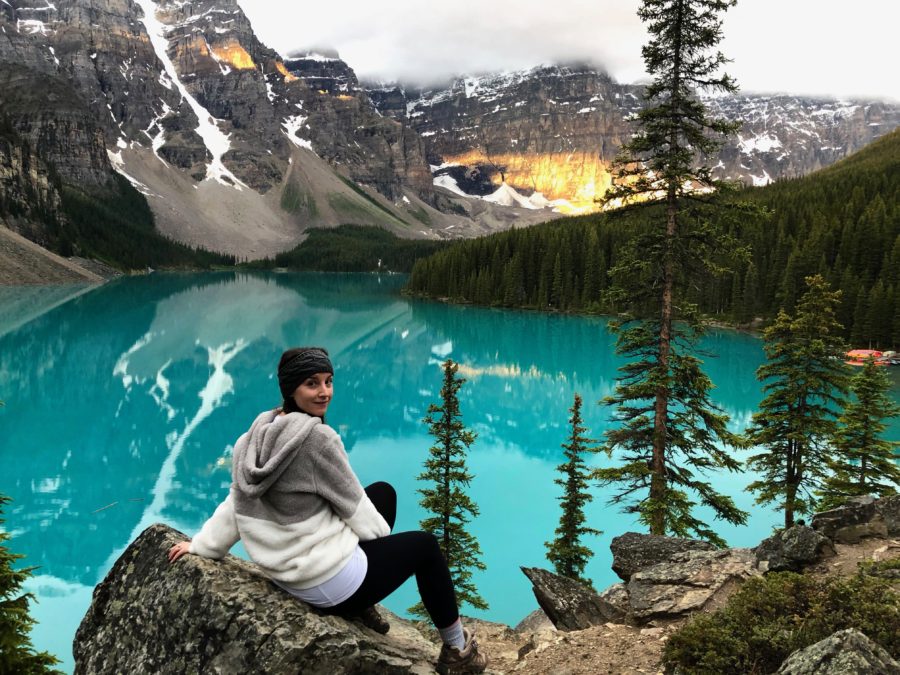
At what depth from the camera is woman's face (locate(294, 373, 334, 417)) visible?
4.16 metres

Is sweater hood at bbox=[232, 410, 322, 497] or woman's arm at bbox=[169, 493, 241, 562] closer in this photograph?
sweater hood at bbox=[232, 410, 322, 497]

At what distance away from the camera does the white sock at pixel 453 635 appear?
4355 mm

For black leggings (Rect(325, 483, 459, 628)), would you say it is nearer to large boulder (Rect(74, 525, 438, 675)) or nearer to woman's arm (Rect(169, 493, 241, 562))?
large boulder (Rect(74, 525, 438, 675))

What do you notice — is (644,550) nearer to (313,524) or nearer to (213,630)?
(313,524)

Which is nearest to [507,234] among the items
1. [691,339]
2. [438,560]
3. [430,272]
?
[430,272]

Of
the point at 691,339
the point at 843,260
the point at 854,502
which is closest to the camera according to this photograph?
the point at 854,502

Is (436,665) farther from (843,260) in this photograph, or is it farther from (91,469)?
(843,260)

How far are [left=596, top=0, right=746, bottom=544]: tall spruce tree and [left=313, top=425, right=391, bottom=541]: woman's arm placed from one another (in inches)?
435

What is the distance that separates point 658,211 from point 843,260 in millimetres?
71058

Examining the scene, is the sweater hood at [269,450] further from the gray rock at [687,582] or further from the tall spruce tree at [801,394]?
the tall spruce tree at [801,394]

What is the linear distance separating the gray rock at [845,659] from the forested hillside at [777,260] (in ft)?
127

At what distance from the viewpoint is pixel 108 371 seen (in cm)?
4812

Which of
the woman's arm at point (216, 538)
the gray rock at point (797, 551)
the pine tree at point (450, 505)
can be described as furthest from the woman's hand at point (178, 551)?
the pine tree at point (450, 505)

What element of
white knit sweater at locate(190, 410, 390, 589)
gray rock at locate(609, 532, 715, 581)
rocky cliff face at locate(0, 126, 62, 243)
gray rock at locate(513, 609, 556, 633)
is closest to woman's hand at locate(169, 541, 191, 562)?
white knit sweater at locate(190, 410, 390, 589)
